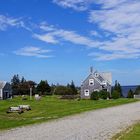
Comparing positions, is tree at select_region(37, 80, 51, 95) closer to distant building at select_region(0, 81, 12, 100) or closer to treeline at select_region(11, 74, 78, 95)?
treeline at select_region(11, 74, 78, 95)

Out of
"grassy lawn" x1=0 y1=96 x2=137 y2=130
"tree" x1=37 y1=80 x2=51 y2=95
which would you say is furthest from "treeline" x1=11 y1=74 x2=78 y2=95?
"grassy lawn" x1=0 y1=96 x2=137 y2=130

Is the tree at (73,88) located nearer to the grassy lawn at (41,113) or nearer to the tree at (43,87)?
the tree at (43,87)

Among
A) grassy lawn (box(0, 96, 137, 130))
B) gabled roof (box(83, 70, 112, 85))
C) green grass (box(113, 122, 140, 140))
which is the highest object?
gabled roof (box(83, 70, 112, 85))

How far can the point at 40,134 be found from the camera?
1873cm

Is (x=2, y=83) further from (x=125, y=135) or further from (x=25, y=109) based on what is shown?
(x=125, y=135)

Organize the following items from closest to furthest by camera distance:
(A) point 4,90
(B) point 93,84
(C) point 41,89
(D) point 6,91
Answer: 1. (B) point 93,84
2. (A) point 4,90
3. (D) point 6,91
4. (C) point 41,89

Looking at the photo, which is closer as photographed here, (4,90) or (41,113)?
(41,113)

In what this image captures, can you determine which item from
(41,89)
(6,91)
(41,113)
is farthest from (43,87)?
(41,113)

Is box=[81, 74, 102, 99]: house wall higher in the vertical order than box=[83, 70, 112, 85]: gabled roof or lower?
lower

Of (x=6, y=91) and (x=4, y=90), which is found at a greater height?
(x=4, y=90)

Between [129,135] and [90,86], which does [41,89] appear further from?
[129,135]

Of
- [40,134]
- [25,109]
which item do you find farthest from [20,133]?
[25,109]

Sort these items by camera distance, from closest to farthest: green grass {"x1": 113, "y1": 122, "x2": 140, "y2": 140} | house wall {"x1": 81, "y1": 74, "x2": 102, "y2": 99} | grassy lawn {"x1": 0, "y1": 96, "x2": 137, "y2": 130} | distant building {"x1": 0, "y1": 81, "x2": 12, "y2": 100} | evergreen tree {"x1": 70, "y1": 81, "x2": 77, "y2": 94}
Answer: green grass {"x1": 113, "y1": 122, "x2": 140, "y2": 140} → grassy lawn {"x1": 0, "y1": 96, "x2": 137, "y2": 130} → house wall {"x1": 81, "y1": 74, "x2": 102, "y2": 99} → distant building {"x1": 0, "y1": 81, "x2": 12, "y2": 100} → evergreen tree {"x1": 70, "y1": 81, "x2": 77, "y2": 94}

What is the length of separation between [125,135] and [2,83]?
78143 millimetres
